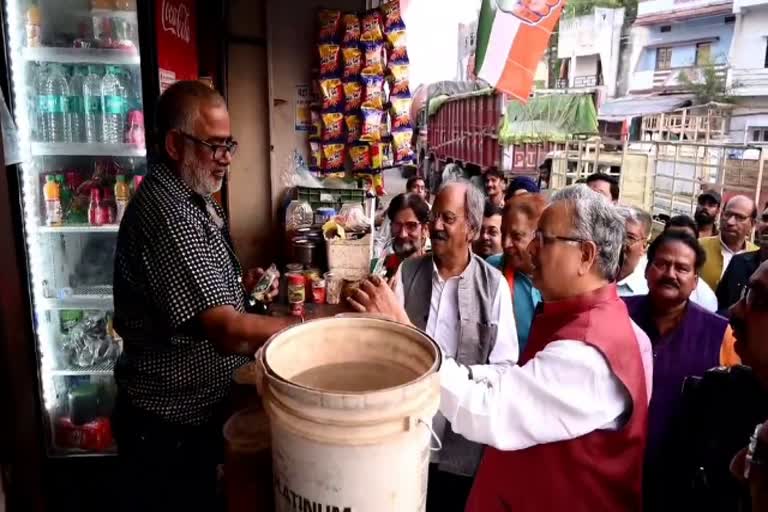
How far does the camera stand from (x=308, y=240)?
10.2ft

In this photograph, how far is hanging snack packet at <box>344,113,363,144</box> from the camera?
14.9ft

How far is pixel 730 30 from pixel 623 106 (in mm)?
7363

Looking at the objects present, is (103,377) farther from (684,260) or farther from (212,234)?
(684,260)

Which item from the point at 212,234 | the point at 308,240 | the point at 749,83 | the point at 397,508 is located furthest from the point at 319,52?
the point at 749,83

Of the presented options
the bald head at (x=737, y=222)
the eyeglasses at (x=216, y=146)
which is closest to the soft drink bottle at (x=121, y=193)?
the eyeglasses at (x=216, y=146)

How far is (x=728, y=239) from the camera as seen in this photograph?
3.96 m

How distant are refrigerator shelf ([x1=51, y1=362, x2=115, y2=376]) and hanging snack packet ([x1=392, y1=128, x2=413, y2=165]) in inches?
107

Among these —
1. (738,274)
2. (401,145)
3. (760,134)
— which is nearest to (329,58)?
(401,145)

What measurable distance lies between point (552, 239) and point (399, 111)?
3300mm

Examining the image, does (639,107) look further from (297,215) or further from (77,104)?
(77,104)

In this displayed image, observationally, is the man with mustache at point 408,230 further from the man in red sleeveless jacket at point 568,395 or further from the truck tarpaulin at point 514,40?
the truck tarpaulin at point 514,40

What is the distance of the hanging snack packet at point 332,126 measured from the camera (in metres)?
4.48

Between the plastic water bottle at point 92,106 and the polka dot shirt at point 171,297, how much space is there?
1.62 m

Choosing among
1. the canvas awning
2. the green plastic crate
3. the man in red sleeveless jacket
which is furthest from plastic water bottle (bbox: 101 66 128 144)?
the canvas awning
